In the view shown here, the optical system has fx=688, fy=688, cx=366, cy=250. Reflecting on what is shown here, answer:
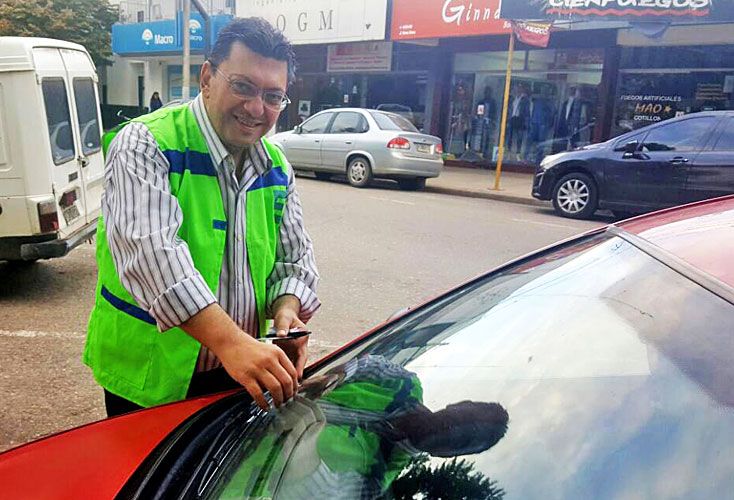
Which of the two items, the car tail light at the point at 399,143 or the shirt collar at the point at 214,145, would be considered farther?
the car tail light at the point at 399,143

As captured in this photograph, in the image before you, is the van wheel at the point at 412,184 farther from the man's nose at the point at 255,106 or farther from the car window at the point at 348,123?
the man's nose at the point at 255,106

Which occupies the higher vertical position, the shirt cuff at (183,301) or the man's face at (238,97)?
the man's face at (238,97)

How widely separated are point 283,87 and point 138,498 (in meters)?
1.08

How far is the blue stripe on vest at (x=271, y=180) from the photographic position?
6.32ft

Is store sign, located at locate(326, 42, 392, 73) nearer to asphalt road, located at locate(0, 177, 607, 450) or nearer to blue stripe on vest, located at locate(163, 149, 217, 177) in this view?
asphalt road, located at locate(0, 177, 607, 450)

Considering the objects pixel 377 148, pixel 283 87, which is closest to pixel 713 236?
pixel 283 87

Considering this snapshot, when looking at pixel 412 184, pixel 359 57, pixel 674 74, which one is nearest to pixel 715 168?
pixel 412 184

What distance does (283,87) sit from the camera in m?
1.86

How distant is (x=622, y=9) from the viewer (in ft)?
41.0

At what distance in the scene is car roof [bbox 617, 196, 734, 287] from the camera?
135 centimetres

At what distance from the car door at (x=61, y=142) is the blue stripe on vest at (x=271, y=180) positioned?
4006mm

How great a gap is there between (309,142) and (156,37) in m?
14.0

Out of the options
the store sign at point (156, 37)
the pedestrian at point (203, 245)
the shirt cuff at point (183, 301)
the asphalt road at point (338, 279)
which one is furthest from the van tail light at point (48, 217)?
the store sign at point (156, 37)

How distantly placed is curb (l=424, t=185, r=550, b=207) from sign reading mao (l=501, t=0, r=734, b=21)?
11.3 feet
